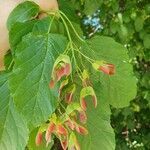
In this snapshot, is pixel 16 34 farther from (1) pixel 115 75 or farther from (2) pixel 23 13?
(1) pixel 115 75

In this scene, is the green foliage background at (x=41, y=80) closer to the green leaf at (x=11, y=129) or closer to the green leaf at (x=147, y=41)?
the green leaf at (x=11, y=129)

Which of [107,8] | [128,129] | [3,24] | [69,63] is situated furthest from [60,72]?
[128,129]

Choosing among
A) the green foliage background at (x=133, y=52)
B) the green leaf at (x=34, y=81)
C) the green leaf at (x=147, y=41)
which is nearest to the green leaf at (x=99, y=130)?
the green leaf at (x=34, y=81)

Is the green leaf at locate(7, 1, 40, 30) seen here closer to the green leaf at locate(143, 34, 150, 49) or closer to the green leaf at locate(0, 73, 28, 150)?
the green leaf at locate(0, 73, 28, 150)

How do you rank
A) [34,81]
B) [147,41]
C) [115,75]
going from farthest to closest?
[147,41]
[115,75]
[34,81]

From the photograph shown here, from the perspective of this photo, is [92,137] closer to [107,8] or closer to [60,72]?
[60,72]

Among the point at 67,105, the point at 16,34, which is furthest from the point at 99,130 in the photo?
the point at 16,34

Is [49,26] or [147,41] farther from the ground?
[49,26]
